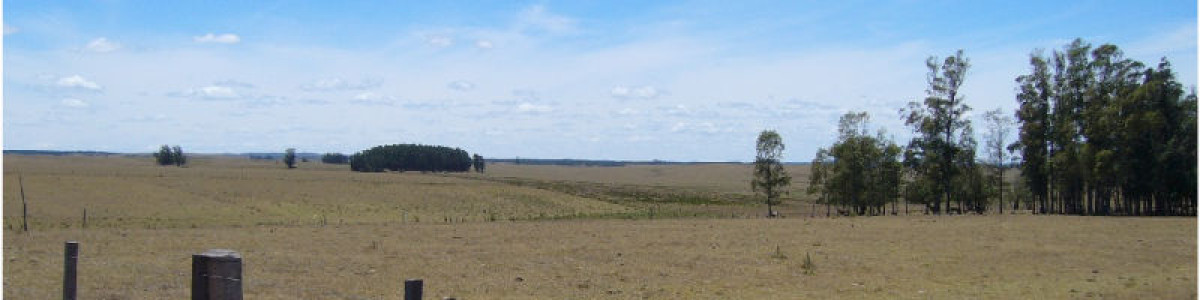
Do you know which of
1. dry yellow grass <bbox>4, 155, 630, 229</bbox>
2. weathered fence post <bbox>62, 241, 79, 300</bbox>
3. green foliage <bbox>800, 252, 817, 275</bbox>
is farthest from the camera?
dry yellow grass <bbox>4, 155, 630, 229</bbox>

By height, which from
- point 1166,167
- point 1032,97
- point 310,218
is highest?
point 1032,97

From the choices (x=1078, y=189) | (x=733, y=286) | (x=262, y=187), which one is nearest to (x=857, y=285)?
(x=733, y=286)

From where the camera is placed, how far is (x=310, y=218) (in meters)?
54.7

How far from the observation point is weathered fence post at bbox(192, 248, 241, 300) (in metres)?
5.47

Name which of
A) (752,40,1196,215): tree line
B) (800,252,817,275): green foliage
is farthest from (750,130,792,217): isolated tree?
(800,252,817,275): green foliage

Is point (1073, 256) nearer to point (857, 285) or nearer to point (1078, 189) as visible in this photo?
point (857, 285)

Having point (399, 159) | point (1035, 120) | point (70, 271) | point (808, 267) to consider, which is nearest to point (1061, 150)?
point (1035, 120)

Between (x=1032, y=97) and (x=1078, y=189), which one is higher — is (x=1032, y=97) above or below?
above

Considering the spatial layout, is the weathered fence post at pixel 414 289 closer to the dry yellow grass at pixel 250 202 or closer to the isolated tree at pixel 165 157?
the dry yellow grass at pixel 250 202

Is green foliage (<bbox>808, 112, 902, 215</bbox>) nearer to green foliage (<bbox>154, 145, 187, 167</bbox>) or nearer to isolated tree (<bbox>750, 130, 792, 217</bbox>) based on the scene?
isolated tree (<bbox>750, 130, 792, 217</bbox>)

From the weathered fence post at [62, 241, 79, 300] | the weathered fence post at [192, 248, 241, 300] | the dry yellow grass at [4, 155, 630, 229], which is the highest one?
the weathered fence post at [192, 248, 241, 300]

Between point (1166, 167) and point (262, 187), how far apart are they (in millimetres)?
67193

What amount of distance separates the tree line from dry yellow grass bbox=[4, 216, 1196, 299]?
16.1 m

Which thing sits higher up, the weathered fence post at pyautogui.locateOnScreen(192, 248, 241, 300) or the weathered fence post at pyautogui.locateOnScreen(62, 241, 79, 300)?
the weathered fence post at pyautogui.locateOnScreen(192, 248, 241, 300)
